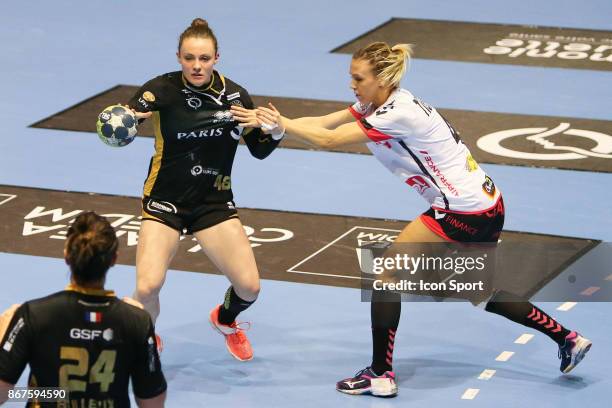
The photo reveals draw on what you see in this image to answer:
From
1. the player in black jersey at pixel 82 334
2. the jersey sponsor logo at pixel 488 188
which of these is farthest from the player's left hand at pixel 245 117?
the player in black jersey at pixel 82 334

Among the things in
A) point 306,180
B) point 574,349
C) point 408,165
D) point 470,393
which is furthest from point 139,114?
point 306,180

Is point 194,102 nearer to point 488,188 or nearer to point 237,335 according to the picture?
point 237,335

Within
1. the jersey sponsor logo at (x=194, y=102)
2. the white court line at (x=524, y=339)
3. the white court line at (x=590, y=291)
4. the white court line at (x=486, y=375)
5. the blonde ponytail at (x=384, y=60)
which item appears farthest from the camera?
the white court line at (x=590, y=291)

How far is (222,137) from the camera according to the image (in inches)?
308

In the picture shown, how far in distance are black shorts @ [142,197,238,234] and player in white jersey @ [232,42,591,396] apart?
0.66 m

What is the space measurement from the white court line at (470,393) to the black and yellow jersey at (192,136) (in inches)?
77.6

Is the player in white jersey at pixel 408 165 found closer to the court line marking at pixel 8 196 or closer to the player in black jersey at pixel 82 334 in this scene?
the player in black jersey at pixel 82 334

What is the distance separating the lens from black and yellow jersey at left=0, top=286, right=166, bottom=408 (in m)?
4.95

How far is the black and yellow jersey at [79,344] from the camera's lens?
16.2 ft

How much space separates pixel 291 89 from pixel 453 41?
10.0 feet

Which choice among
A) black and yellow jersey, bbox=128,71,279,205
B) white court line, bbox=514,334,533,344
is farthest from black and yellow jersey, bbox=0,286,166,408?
white court line, bbox=514,334,533,344

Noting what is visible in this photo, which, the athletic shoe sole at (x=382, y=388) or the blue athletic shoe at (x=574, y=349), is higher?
the blue athletic shoe at (x=574, y=349)

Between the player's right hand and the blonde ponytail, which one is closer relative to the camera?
the blonde ponytail

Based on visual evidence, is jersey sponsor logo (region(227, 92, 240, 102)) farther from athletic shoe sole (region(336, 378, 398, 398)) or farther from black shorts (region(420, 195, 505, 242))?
athletic shoe sole (region(336, 378, 398, 398))
